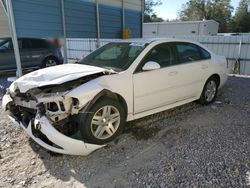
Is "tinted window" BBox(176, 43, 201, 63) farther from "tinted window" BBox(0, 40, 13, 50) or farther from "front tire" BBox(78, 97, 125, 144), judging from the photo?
"tinted window" BBox(0, 40, 13, 50)

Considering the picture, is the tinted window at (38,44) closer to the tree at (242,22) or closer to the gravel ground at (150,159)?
the gravel ground at (150,159)

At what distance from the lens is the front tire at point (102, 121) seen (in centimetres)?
312

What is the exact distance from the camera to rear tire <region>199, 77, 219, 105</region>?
5121 mm

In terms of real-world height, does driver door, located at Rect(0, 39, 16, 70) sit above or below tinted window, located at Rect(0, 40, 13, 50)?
below

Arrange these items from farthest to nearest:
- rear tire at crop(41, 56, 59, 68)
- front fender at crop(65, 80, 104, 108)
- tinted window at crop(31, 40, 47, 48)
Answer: rear tire at crop(41, 56, 59, 68) → tinted window at crop(31, 40, 47, 48) → front fender at crop(65, 80, 104, 108)

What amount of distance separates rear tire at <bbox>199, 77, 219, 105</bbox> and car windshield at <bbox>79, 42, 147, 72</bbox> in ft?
6.13

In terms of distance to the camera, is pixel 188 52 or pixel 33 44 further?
pixel 33 44

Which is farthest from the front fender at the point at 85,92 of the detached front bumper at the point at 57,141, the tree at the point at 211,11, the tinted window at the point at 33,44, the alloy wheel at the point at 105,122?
the tree at the point at 211,11

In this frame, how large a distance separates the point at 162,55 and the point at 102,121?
1688mm

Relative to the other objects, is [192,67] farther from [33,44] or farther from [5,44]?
[5,44]

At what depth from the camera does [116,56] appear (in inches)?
166

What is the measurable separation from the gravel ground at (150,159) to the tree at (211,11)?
47.6 meters

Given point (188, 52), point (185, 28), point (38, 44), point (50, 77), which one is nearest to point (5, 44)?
point (38, 44)

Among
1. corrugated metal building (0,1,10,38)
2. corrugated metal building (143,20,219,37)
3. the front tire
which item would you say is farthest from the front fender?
corrugated metal building (143,20,219,37)
